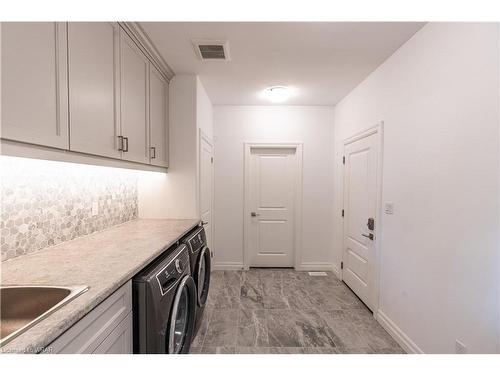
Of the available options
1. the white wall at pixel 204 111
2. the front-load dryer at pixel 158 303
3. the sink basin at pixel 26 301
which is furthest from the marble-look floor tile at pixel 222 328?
the white wall at pixel 204 111

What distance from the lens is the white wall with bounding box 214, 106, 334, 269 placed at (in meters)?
3.69

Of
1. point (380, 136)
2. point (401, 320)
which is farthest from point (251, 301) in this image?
point (380, 136)

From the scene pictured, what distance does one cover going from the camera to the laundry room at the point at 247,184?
40.1 inches

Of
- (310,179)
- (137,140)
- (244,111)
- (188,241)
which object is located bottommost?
(188,241)

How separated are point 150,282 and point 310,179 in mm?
2964

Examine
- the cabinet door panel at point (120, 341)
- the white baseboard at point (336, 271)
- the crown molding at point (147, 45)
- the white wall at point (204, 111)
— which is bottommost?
the white baseboard at point (336, 271)

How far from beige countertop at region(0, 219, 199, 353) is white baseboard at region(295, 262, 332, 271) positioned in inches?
93.6

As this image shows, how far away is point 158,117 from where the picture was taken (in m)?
2.38

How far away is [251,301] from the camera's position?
2762 millimetres

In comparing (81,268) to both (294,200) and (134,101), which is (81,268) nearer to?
(134,101)

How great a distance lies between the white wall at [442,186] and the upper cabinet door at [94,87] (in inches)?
81.2

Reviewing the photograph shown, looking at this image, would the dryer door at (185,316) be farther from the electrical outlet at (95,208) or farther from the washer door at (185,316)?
the electrical outlet at (95,208)

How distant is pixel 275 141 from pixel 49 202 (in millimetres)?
2802

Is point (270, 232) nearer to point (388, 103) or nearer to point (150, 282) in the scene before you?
point (388, 103)
